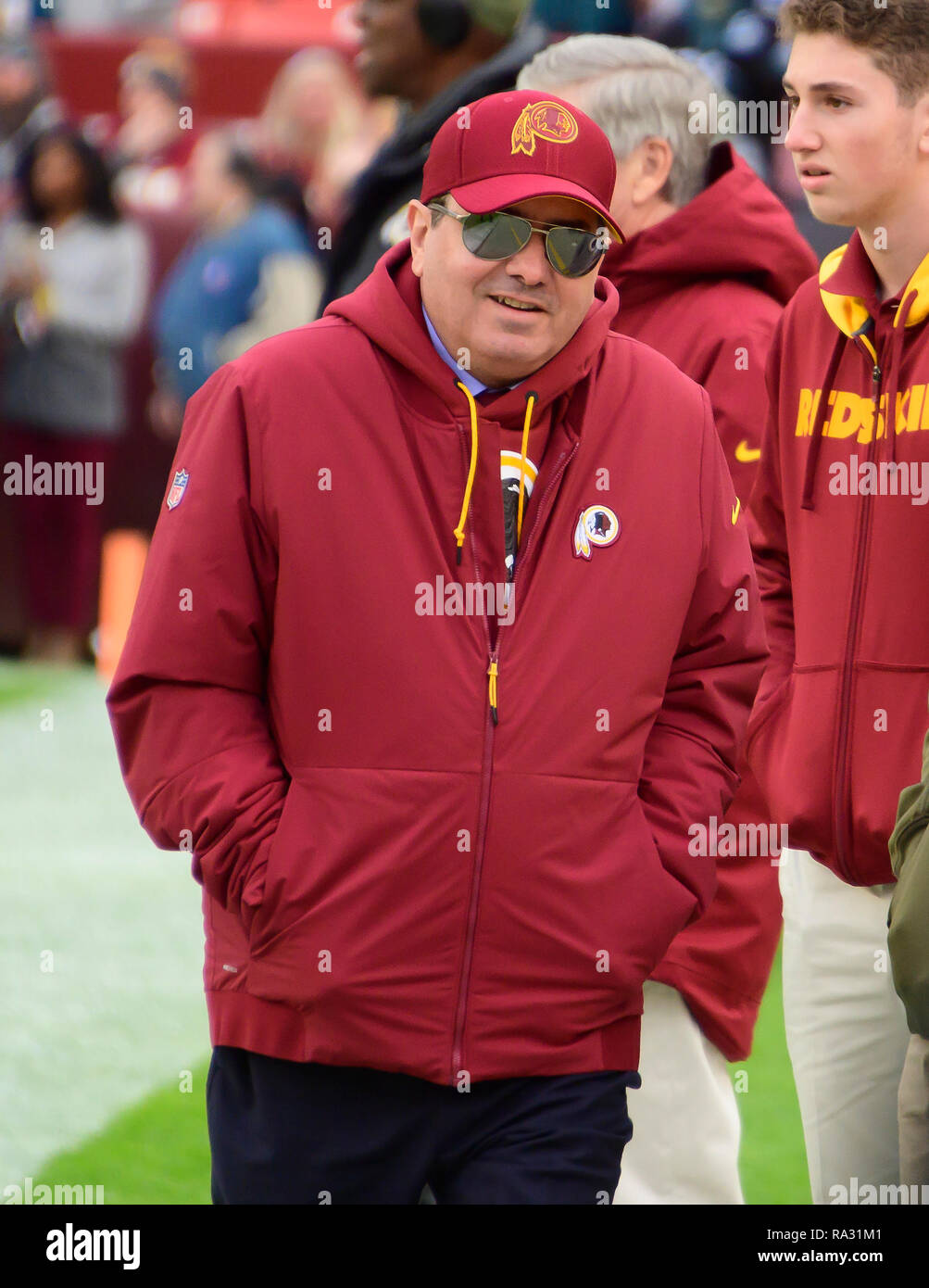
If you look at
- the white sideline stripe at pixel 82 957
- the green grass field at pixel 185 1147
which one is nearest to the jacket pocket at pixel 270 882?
the green grass field at pixel 185 1147

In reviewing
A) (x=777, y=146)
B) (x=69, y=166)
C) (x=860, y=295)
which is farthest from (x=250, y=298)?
(x=860, y=295)

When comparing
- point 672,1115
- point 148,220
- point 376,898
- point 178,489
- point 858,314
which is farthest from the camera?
point 148,220

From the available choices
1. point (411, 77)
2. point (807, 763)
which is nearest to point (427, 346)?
point (807, 763)

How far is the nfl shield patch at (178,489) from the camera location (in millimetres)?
2506

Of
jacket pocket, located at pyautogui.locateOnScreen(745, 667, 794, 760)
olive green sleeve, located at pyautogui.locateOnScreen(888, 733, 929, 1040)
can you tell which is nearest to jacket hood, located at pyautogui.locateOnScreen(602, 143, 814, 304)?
jacket pocket, located at pyautogui.locateOnScreen(745, 667, 794, 760)

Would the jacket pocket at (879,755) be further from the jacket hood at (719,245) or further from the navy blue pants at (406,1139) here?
the jacket hood at (719,245)

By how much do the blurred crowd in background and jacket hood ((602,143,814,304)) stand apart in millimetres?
4385

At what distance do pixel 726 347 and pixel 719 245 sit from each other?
0.21m

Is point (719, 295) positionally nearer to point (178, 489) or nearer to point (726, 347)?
point (726, 347)

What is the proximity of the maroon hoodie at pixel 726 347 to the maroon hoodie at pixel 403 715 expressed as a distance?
66 centimetres

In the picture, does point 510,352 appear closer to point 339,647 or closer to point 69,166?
point 339,647

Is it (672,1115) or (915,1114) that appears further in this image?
(672,1115)

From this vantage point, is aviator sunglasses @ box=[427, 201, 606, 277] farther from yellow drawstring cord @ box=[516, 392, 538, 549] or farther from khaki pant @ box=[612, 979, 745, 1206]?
khaki pant @ box=[612, 979, 745, 1206]

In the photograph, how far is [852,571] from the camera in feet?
9.79
